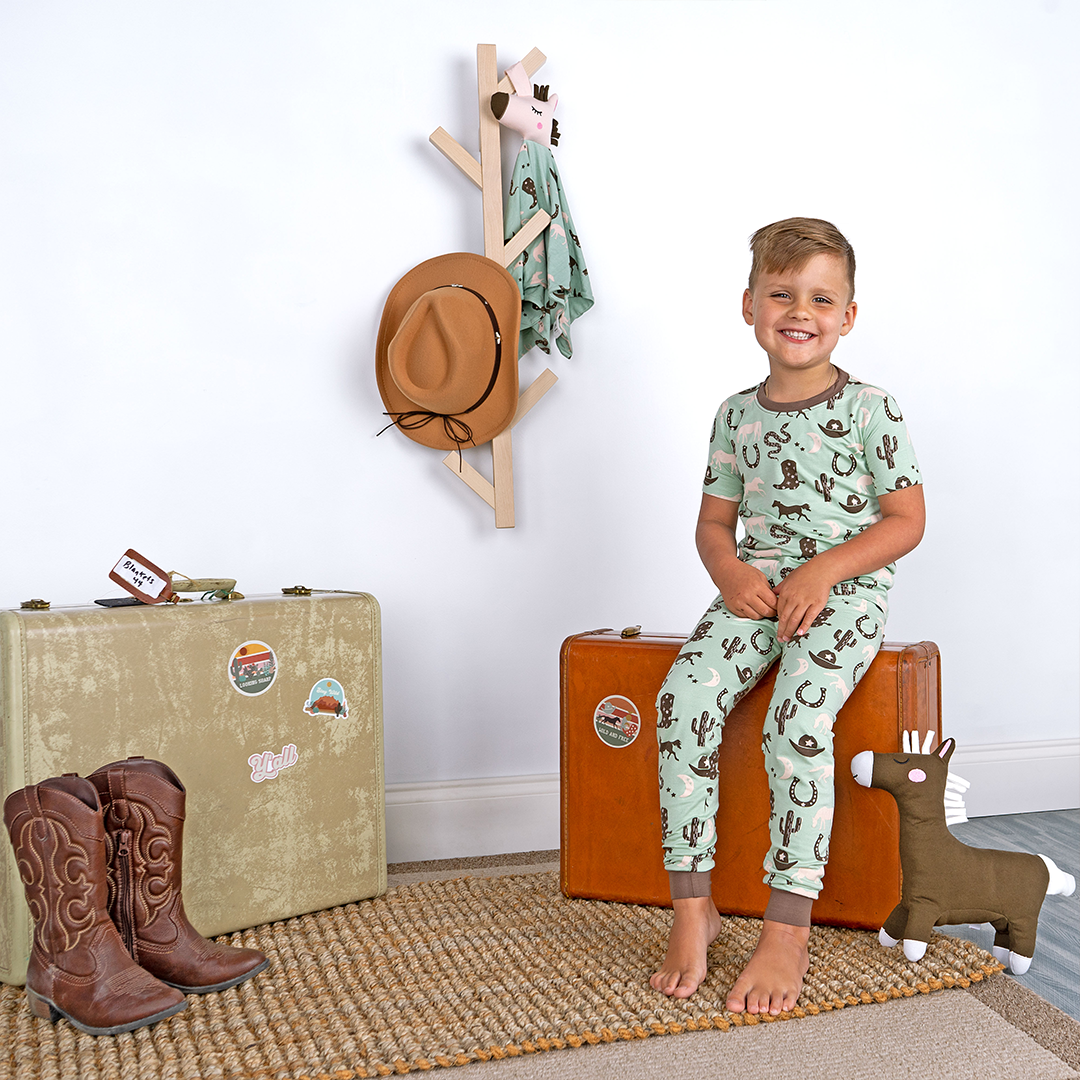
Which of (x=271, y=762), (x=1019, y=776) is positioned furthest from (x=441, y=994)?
(x=1019, y=776)

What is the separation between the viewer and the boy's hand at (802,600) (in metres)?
1.16

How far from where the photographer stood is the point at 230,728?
1.23m

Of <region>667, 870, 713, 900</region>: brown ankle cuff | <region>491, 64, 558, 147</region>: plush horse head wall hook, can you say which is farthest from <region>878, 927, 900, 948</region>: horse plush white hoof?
<region>491, 64, 558, 147</region>: plush horse head wall hook

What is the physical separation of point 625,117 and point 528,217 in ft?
0.99

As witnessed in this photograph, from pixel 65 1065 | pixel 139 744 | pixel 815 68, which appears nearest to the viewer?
pixel 65 1065

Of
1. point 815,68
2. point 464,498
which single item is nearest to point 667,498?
point 464,498

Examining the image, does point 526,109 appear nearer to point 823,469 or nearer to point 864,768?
point 823,469

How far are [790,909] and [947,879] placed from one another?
0.65 ft

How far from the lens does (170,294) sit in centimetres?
153

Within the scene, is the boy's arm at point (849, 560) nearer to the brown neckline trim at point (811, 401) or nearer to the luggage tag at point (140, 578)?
the brown neckline trim at point (811, 401)

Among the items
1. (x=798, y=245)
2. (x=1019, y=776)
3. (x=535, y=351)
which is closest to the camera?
(x=798, y=245)

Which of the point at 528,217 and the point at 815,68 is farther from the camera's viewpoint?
the point at 815,68

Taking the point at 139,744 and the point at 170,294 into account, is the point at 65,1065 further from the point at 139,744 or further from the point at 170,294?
the point at 170,294

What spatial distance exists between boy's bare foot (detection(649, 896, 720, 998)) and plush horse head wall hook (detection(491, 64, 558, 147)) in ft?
4.06
